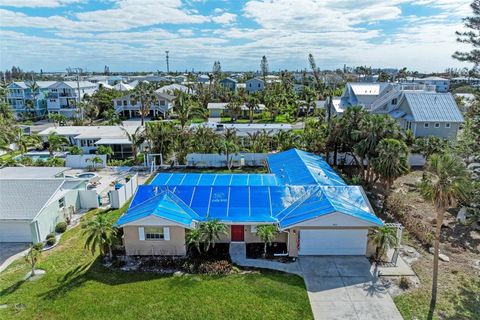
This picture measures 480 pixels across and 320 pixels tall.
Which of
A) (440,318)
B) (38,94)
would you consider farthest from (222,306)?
(38,94)

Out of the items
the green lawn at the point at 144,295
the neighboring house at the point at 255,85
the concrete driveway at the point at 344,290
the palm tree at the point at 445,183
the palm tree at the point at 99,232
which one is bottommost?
the concrete driveway at the point at 344,290

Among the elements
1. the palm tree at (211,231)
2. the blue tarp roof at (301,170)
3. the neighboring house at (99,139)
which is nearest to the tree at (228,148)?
the blue tarp roof at (301,170)

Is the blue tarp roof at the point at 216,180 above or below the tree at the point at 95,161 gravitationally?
above

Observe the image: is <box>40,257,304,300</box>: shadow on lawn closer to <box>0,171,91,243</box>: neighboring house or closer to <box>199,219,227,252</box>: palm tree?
<box>199,219,227,252</box>: palm tree

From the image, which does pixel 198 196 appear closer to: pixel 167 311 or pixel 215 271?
pixel 215 271

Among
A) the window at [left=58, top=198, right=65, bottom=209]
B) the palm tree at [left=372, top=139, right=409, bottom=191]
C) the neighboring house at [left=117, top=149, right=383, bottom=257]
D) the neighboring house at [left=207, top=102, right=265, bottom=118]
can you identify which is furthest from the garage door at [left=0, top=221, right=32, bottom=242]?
the neighboring house at [left=207, top=102, right=265, bottom=118]

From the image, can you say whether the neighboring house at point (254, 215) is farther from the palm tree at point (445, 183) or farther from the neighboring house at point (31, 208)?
the neighboring house at point (31, 208)

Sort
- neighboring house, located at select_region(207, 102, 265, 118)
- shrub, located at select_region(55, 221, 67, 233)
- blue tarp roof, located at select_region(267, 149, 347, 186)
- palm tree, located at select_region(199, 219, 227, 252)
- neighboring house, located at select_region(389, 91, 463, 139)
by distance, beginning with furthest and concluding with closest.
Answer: neighboring house, located at select_region(207, 102, 265, 118) < neighboring house, located at select_region(389, 91, 463, 139) < blue tarp roof, located at select_region(267, 149, 347, 186) < shrub, located at select_region(55, 221, 67, 233) < palm tree, located at select_region(199, 219, 227, 252)
